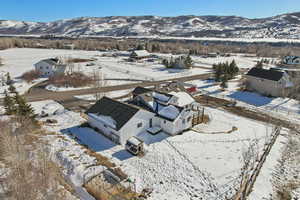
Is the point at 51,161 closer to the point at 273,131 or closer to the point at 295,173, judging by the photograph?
the point at 295,173

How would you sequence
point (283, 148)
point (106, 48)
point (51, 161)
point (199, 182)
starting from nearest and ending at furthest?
point (199, 182)
point (51, 161)
point (283, 148)
point (106, 48)

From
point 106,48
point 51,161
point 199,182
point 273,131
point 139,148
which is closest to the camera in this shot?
point 199,182

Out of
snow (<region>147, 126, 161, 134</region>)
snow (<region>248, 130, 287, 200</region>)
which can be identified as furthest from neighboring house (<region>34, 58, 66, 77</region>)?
snow (<region>248, 130, 287, 200</region>)

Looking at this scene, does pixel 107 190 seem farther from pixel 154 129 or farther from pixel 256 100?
pixel 256 100

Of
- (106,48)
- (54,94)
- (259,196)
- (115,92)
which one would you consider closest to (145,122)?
(259,196)

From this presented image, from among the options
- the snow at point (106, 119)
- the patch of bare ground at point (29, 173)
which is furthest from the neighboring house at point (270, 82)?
the patch of bare ground at point (29, 173)

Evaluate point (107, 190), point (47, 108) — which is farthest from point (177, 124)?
point (47, 108)
